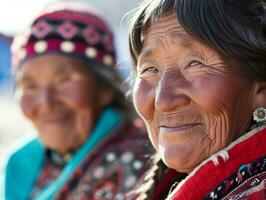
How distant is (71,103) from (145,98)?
1.80 m

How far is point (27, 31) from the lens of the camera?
4.59 metres

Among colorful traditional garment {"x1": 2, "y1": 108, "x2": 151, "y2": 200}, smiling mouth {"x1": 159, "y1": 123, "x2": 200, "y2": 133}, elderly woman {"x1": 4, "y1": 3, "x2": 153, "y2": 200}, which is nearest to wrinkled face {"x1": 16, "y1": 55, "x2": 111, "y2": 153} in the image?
elderly woman {"x1": 4, "y1": 3, "x2": 153, "y2": 200}

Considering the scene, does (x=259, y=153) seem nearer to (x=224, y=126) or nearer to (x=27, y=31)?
(x=224, y=126)

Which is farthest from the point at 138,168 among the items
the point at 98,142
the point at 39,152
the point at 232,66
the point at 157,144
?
the point at 232,66

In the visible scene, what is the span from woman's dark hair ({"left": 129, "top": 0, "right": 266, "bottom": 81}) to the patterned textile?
4.94 ft

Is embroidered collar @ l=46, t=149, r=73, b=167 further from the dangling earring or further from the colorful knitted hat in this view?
the dangling earring

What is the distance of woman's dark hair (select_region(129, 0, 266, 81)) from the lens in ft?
8.12

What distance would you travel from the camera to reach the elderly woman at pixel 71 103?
4254 millimetres

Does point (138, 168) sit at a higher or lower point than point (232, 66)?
lower

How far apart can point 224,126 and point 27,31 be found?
91.6 inches

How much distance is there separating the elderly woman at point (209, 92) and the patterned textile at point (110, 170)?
1411mm

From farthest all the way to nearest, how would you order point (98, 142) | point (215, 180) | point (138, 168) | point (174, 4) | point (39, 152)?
point (39, 152) < point (98, 142) < point (138, 168) < point (174, 4) < point (215, 180)

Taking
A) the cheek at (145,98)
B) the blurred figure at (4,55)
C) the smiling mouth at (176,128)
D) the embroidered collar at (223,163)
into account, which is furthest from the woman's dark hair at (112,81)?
the blurred figure at (4,55)

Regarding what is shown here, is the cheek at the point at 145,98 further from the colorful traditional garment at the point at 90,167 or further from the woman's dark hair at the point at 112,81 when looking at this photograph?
the woman's dark hair at the point at 112,81
